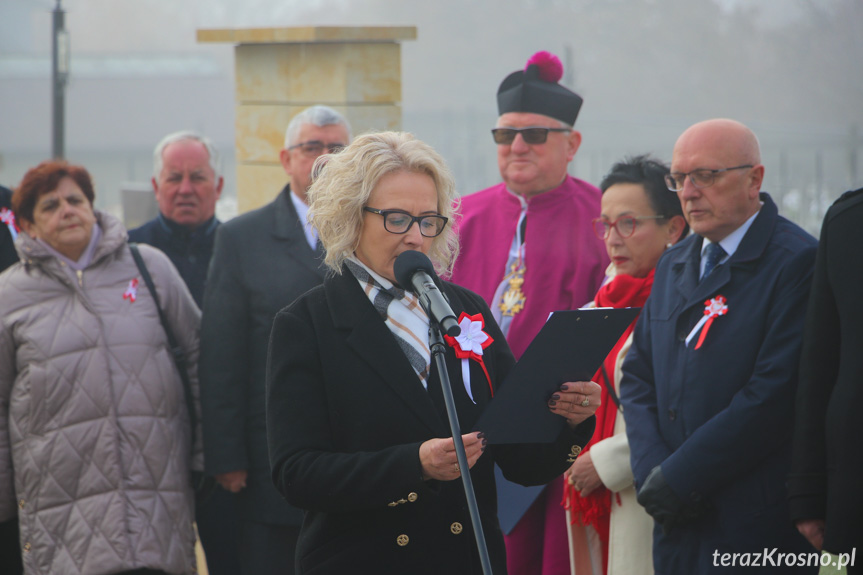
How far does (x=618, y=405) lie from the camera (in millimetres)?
3746

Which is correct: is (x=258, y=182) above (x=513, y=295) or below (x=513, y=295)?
above

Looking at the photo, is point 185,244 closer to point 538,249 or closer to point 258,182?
point 258,182

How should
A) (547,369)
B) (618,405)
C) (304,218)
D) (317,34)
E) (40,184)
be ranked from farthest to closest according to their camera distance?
1. (317,34)
2. (304,218)
3. (40,184)
4. (618,405)
5. (547,369)

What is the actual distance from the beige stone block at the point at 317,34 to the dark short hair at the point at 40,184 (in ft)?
7.57

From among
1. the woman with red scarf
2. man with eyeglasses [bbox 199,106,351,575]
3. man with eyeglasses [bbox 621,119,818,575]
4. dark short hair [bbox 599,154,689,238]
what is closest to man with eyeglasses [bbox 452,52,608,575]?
the woman with red scarf

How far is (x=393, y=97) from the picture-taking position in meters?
6.30

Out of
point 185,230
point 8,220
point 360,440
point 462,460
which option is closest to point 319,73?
point 185,230

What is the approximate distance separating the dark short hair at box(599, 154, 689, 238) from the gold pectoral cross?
0.61 metres

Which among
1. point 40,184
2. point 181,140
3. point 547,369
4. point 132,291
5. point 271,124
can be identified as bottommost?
point 547,369

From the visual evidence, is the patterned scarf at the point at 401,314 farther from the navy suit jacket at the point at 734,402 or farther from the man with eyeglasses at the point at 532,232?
the man with eyeglasses at the point at 532,232

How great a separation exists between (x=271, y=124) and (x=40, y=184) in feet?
8.05

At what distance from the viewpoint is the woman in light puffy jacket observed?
3.79 metres

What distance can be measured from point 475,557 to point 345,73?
430 centimetres

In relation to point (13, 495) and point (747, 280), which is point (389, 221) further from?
point (13, 495)
